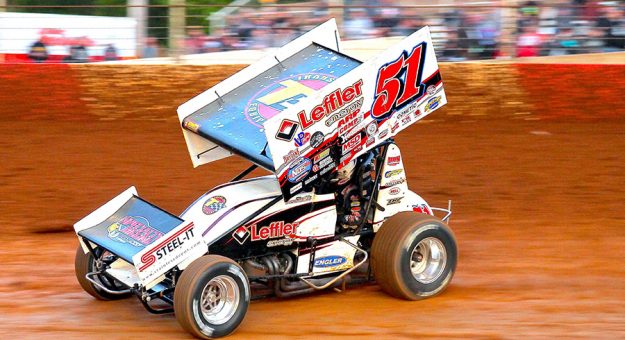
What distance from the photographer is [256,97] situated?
7.93 meters

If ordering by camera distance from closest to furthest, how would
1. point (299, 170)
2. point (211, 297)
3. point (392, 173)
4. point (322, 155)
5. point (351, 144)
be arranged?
point (211, 297) < point (299, 170) < point (322, 155) < point (351, 144) < point (392, 173)

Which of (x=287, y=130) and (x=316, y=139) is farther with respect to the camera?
(x=316, y=139)

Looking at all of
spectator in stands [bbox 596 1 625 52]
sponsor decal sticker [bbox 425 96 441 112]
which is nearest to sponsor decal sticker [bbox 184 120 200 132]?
sponsor decal sticker [bbox 425 96 441 112]

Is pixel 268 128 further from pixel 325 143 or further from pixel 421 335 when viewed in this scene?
pixel 421 335

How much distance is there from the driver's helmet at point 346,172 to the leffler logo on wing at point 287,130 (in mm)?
915

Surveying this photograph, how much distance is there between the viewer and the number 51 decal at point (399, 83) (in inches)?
288

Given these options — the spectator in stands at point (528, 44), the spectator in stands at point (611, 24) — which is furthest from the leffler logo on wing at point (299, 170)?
the spectator in stands at point (611, 24)

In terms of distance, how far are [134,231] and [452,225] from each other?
159 inches

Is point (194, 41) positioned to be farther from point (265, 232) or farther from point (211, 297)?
point (211, 297)

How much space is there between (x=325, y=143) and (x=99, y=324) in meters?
2.14

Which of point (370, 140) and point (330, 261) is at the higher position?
point (370, 140)

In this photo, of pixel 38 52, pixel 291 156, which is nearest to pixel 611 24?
pixel 291 156

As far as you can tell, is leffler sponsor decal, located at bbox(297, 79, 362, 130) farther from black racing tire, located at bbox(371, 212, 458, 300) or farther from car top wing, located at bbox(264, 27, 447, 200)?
black racing tire, located at bbox(371, 212, 458, 300)

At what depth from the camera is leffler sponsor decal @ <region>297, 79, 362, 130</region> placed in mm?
6906
